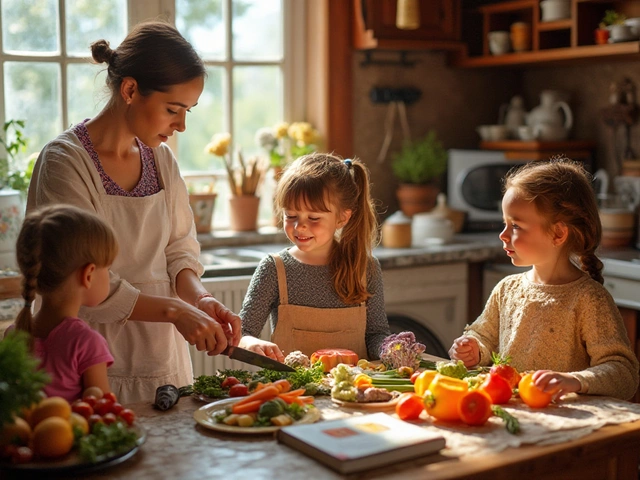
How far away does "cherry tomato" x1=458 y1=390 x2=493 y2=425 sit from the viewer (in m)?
1.50

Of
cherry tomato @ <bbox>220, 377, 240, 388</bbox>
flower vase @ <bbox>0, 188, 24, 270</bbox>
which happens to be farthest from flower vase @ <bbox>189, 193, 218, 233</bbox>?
cherry tomato @ <bbox>220, 377, 240, 388</bbox>

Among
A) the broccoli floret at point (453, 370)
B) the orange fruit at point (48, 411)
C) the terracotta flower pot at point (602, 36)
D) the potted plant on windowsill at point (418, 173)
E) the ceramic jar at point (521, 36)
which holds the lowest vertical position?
the broccoli floret at point (453, 370)

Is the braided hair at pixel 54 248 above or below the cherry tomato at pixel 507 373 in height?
above

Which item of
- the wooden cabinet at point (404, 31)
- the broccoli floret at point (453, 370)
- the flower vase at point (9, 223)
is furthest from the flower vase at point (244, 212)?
the broccoli floret at point (453, 370)

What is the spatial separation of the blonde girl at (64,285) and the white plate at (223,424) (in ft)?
0.59

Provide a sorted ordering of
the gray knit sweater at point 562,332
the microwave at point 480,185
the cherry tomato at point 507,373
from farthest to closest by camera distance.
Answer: the microwave at point 480,185
the gray knit sweater at point 562,332
the cherry tomato at point 507,373

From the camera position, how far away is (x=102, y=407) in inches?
54.3

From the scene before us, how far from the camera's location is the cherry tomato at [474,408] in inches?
58.9

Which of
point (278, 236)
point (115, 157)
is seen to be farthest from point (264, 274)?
point (278, 236)

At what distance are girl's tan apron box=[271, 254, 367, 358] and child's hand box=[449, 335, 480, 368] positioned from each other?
344 millimetres


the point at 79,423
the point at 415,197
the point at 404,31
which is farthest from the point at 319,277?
the point at 404,31

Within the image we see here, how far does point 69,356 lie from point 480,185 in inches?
111

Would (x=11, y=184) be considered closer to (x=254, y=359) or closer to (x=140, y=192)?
(x=140, y=192)

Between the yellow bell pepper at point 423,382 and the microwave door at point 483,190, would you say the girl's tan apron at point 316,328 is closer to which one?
the yellow bell pepper at point 423,382
